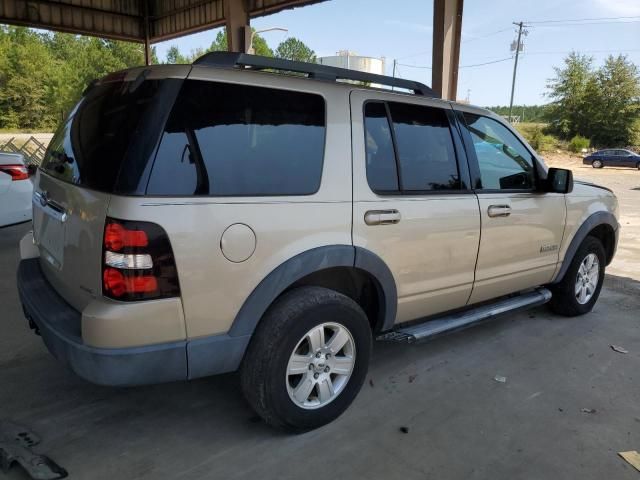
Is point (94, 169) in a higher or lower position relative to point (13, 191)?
higher

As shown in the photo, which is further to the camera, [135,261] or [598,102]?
[598,102]

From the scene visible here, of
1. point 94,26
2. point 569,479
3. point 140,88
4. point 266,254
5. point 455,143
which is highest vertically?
point 94,26

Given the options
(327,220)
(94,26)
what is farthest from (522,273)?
(94,26)

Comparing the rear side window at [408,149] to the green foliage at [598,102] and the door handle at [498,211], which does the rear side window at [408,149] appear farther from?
the green foliage at [598,102]

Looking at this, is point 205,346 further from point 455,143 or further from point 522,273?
point 522,273

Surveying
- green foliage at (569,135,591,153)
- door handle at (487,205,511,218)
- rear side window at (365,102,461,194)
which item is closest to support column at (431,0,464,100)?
door handle at (487,205,511,218)

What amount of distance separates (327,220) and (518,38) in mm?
61311

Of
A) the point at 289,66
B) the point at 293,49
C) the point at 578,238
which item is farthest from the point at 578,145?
the point at 293,49

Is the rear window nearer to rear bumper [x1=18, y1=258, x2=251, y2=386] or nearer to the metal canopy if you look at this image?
rear bumper [x1=18, y1=258, x2=251, y2=386]

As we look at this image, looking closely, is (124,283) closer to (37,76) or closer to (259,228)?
(259,228)

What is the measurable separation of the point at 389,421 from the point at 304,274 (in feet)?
3.44

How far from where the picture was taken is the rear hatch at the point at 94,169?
2.23 metres

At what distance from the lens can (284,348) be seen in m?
2.59

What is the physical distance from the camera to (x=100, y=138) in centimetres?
248
